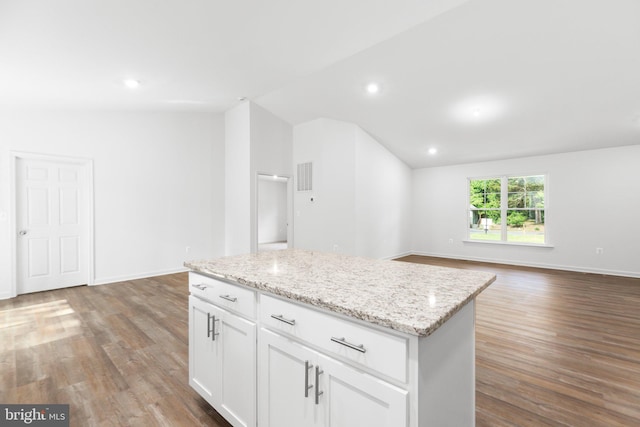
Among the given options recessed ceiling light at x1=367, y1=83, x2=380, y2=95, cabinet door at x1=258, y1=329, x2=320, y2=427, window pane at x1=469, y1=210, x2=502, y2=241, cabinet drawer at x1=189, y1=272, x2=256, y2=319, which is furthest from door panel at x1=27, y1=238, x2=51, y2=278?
window pane at x1=469, y1=210, x2=502, y2=241

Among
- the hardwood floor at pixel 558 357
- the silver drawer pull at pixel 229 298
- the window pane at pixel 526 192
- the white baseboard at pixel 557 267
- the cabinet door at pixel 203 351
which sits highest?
the window pane at pixel 526 192

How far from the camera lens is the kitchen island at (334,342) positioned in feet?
3.11

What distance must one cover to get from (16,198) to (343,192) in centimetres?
499

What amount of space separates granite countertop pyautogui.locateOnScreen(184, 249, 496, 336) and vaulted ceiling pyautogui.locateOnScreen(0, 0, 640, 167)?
2.13 metres

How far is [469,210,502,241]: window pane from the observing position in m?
6.91

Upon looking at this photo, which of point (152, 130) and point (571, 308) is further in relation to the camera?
point (152, 130)

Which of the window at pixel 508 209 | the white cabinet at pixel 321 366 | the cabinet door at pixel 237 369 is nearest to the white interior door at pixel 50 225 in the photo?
the white cabinet at pixel 321 366

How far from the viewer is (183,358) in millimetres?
2426

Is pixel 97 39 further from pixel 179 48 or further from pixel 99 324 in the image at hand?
pixel 99 324

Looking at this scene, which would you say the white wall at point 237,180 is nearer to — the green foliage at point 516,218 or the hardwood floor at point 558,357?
the hardwood floor at point 558,357

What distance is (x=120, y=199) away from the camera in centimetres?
492

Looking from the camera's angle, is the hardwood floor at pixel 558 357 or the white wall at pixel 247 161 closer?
the hardwood floor at pixel 558 357

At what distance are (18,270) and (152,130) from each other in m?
2.76

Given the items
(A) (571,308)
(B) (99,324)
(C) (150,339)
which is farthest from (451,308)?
(A) (571,308)
